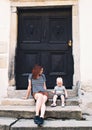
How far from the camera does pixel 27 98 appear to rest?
5793 millimetres

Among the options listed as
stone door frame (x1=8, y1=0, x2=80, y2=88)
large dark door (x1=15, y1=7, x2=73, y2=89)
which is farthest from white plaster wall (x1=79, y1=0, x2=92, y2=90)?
large dark door (x1=15, y1=7, x2=73, y2=89)

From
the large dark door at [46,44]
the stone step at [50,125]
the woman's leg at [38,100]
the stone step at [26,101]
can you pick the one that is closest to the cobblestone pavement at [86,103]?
the stone step at [26,101]

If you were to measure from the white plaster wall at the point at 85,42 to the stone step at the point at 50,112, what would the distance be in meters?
0.80

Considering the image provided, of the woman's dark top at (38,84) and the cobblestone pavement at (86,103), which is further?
the cobblestone pavement at (86,103)

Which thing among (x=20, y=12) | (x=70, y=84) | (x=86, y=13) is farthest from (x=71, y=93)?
(x=20, y=12)

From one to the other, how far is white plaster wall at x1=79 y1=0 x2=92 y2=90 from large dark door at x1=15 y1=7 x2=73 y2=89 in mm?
375

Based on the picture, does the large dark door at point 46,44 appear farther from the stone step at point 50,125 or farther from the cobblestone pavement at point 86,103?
the stone step at point 50,125

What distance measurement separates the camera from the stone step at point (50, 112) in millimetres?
5188

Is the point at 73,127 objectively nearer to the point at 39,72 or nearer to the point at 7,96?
the point at 39,72

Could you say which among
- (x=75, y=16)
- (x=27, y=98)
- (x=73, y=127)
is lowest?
(x=73, y=127)

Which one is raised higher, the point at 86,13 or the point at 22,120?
the point at 86,13

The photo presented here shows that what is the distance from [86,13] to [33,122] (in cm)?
265

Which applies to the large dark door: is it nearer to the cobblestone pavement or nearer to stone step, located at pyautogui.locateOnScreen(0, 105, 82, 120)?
the cobblestone pavement

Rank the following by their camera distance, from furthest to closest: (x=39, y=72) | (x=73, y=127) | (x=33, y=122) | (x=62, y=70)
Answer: (x=62, y=70) < (x=39, y=72) < (x=33, y=122) < (x=73, y=127)
